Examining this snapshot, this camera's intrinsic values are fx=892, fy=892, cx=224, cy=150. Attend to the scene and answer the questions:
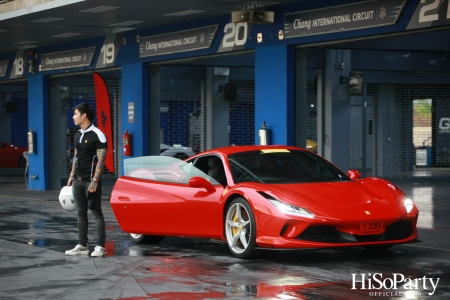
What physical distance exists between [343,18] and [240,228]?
19.5 ft

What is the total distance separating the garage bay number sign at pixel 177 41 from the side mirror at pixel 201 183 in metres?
8.07

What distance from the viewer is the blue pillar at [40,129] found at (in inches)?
958

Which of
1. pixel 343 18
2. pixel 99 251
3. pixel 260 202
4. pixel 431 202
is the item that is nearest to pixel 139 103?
pixel 431 202

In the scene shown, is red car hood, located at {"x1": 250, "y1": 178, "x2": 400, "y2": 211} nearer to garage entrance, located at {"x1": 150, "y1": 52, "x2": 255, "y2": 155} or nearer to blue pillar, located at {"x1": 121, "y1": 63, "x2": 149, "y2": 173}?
blue pillar, located at {"x1": 121, "y1": 63, "x2": 149, "y2": 173}

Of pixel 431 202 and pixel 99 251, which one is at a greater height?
pixel 99 251

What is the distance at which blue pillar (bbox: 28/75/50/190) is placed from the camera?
2433 centimetres

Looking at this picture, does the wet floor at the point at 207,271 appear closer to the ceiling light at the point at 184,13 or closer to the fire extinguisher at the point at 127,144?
the ceiling light at the point at 184,13

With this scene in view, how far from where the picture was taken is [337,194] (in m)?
9.22

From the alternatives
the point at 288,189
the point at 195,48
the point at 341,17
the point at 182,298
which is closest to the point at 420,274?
the point at 288,189

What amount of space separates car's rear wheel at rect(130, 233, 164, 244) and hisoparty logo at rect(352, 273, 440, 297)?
3594 mm

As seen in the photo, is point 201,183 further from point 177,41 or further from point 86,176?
point 177,41

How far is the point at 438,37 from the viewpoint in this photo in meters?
22.8

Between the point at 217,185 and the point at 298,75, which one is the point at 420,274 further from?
the point at 298,75

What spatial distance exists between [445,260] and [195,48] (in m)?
9.91
